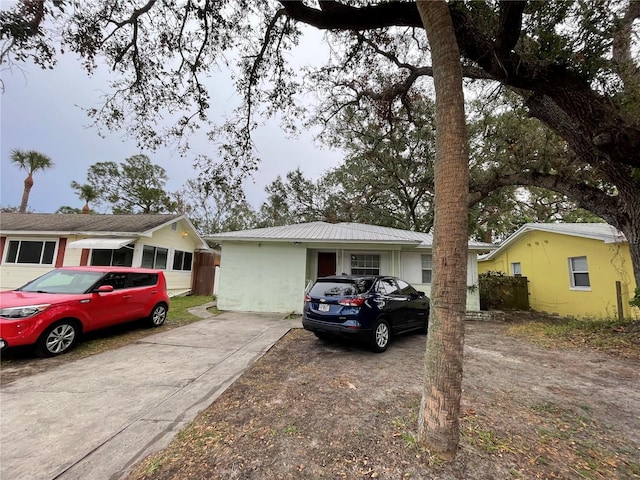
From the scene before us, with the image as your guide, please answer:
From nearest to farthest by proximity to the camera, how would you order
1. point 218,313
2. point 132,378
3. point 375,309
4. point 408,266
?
1. point 132,378
2. point 375,309
3. point 218,313
4. point 408,266

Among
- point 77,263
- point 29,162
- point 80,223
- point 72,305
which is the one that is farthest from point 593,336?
point 29,162

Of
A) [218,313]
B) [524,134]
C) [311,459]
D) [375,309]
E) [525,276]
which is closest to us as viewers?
[311,459]

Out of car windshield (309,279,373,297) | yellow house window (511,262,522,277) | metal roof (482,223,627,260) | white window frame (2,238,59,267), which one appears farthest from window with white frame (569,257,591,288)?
white window frame (2,238,59,267)

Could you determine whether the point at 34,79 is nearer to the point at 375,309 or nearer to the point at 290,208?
the point at 375,309

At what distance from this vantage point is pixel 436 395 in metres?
2.43

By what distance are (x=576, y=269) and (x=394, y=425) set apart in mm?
13372

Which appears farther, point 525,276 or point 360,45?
point 525,276

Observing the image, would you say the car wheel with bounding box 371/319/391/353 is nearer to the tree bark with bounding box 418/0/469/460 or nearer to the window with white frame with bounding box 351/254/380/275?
the tree bark with bounding box 418/0/469/460

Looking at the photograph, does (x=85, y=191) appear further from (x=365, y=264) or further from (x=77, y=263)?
(x=365, y=264)

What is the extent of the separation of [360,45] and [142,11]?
199 inches

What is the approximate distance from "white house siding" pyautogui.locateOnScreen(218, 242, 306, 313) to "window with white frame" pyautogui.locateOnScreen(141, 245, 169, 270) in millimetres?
4998

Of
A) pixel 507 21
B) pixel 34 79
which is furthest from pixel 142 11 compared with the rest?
pixel 507 21

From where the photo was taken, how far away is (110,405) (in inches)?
135

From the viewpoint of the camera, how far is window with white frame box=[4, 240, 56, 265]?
42.1 ft
